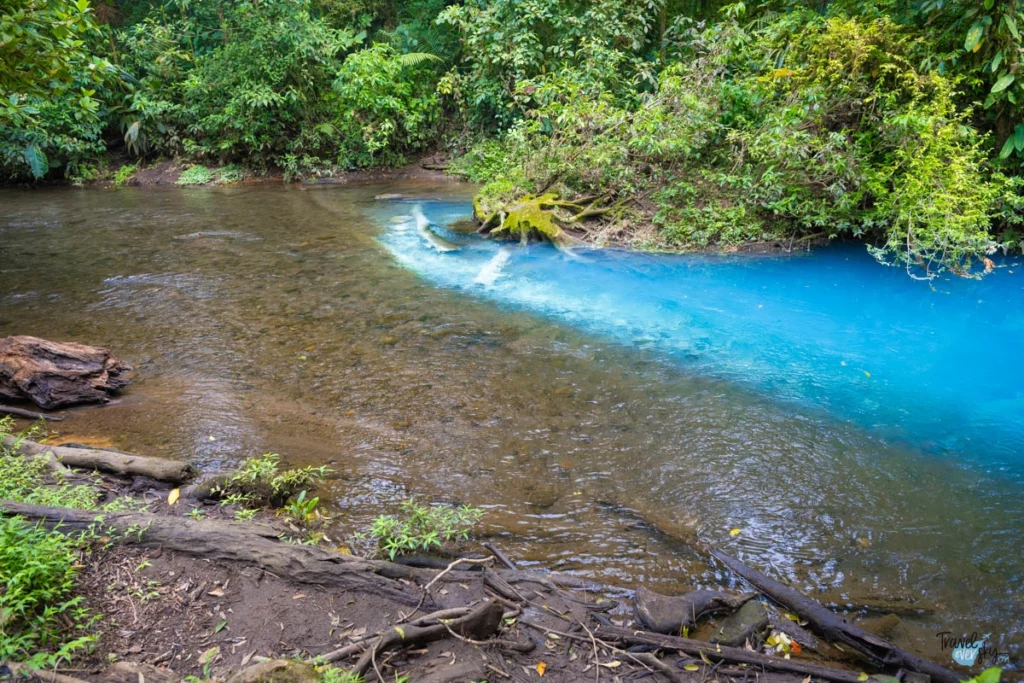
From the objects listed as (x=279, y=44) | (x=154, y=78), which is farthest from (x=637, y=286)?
(x=154, y=78)

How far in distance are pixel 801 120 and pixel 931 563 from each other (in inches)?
297

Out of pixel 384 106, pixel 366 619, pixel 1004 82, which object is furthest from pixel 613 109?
pixel 366 619

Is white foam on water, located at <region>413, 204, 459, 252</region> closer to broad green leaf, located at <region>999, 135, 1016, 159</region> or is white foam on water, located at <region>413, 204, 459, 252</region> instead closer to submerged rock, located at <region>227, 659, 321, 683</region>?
broad green leaf, located at <region>999, 135, 1016, 159</region>

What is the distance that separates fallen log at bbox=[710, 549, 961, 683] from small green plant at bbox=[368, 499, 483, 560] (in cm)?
150

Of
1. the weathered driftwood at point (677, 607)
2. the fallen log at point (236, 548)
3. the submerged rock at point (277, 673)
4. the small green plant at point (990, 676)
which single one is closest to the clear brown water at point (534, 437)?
the weathered driftwood at point (677, 607)

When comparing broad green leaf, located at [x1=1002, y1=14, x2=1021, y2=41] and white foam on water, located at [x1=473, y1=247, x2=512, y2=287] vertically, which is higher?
broad green leaf, located at [x1=1002, y1=14, x2=1021, y2=41]

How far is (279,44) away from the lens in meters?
17.0

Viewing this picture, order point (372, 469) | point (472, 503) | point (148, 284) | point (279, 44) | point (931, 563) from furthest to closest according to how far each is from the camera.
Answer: point (279, 44), point (148, 284), point (372, 469), point (472, 503), point (931, 563)

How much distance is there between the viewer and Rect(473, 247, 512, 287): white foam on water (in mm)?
8852

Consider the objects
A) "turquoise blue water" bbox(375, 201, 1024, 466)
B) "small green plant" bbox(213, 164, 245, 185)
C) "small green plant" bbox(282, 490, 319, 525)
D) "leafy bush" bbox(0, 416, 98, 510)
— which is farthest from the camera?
"small green plant" bbox(213, 164, 245, 185)

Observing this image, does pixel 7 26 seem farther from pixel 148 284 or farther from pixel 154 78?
pixel 154 78

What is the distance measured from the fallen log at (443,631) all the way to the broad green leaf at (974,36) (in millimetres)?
9273

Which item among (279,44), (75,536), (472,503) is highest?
(279,44)

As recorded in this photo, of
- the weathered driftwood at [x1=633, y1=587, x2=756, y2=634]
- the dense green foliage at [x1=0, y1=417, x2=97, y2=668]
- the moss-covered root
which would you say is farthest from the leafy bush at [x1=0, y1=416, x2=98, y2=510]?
the moss-covered root
